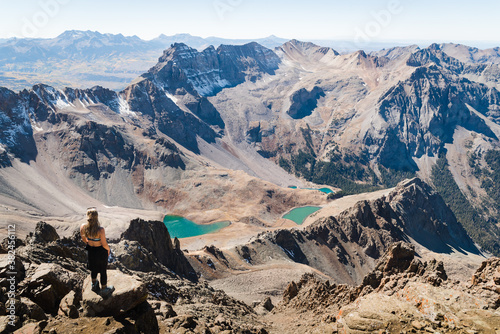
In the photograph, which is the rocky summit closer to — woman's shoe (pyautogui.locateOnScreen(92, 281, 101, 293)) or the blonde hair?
woman's shoe (pyautogui.locateOnScreen(92, 281, 101, 293))

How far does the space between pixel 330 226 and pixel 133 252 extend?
248 feet

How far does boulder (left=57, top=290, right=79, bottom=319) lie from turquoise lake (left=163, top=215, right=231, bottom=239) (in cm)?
13354

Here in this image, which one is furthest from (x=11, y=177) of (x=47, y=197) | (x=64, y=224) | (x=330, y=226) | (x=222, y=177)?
(x=330, y=226)

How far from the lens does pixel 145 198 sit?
18275 cm

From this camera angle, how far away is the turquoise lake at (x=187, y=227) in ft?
500

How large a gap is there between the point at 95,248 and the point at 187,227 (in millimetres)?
147259

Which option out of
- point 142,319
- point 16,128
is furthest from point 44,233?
point 16,128

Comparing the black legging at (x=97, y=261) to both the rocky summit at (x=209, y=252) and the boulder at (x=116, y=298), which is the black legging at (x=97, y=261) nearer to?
the boulder at (x=116, y=298)

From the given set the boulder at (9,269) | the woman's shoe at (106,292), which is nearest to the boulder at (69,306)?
the woman's shoe at (106,292)

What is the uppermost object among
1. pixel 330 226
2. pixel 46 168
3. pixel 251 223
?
pixel 46 168

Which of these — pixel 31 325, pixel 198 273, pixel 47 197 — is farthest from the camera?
pixel 47 197

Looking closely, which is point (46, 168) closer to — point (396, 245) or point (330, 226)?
point (330, 226)

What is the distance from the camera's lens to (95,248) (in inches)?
663

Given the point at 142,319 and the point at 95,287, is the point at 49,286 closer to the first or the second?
the point at 95,287
